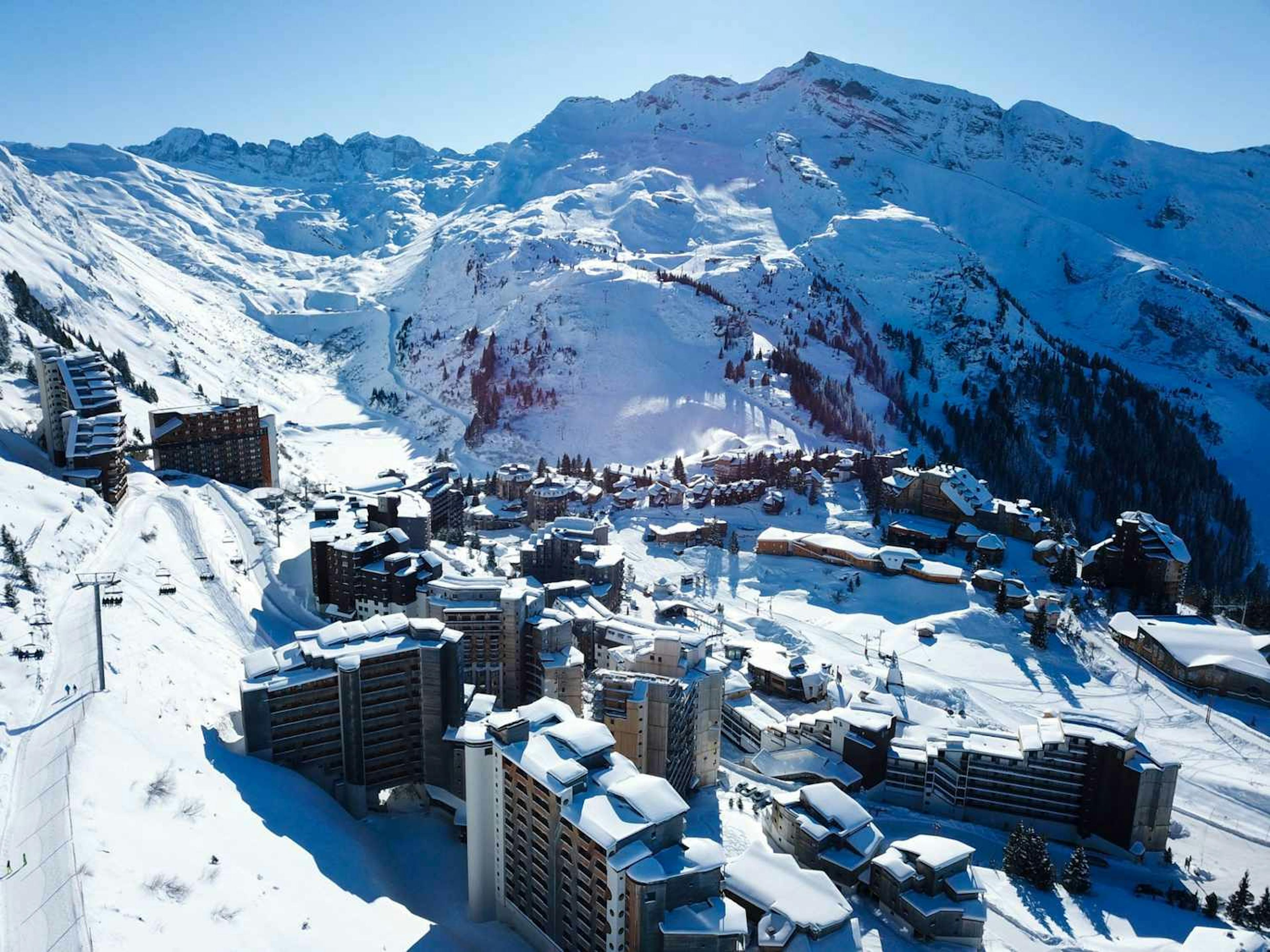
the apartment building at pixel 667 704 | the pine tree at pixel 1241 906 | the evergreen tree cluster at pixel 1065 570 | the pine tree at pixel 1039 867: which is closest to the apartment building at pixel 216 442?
the apartment building at pixel 667 704

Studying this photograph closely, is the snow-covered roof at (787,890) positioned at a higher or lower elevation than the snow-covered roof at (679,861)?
lower

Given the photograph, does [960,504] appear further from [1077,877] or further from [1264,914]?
[1264,914]

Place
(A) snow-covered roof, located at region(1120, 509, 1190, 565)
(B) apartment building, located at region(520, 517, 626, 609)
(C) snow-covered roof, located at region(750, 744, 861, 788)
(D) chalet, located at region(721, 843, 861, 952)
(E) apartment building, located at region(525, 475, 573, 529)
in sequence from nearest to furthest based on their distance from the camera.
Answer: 1. (D) chalet, located at region(721, 843, 861, 952)
2. (C) snow-covered roof, located at region(750, 744, 861, 788)
3. (B) apartment building, located at region(520, 517, 626, 609)
4. (A) snow-covered roof, located at region(1120, 509, 1190, 565)
5. (E) apartment building, located at region(525, 475, 573, 529)

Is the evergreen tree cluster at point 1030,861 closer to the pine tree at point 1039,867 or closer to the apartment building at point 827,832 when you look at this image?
the pine tree at point 1039,867

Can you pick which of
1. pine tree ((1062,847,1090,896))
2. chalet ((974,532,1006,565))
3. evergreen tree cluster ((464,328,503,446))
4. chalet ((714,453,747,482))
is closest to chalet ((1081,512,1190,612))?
chalet ((974,532,1006,565))

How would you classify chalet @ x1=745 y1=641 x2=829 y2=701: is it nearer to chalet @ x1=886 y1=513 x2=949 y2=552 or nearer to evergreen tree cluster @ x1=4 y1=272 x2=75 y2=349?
chalet @ x1=886 y1=513 x2=949 y2=552

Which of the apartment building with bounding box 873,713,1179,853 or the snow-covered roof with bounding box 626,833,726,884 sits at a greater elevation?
the snow-covered roof with bounding box 626,833,726,884

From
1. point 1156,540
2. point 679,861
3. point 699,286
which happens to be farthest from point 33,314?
point 1156,540
